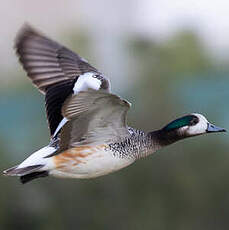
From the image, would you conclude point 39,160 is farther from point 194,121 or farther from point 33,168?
point 194,121

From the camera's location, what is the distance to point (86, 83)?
6395 mm

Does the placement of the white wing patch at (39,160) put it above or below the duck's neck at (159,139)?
above

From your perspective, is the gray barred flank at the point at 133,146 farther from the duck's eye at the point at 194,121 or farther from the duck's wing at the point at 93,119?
the duck's eye at the point at 194,121

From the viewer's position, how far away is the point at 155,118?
11.0 metres

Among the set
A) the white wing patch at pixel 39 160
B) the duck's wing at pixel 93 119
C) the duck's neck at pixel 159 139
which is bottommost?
the duck's neck at pixel 159 139

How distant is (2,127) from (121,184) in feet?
6.15

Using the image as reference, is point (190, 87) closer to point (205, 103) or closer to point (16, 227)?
point (205, 103)

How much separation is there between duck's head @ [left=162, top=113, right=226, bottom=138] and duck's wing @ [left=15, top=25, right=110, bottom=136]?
0.57 metres

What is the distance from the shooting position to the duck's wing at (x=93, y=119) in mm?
5988

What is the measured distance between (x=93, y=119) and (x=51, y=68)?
3.05 ft

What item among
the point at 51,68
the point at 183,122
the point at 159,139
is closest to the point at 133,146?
the point at 159,139

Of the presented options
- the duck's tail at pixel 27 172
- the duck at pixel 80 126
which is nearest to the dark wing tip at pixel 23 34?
the duck at pixel 80 126

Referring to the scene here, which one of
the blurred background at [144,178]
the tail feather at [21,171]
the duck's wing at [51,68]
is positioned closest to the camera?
the tail feather at [21,171]

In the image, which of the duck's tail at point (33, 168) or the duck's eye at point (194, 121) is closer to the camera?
the duck's tail at point (33, 168)
